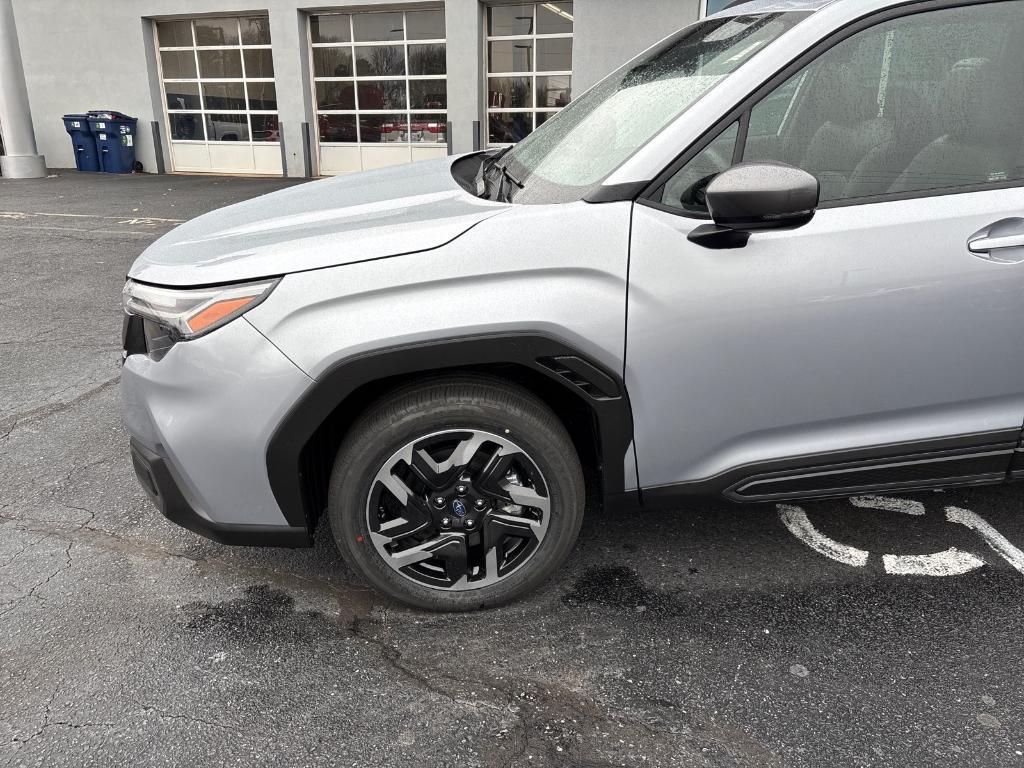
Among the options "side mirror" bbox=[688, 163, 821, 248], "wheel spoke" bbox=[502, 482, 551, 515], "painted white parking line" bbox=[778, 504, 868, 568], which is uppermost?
"side mirror" bbox=[688, 163, 821, 248]

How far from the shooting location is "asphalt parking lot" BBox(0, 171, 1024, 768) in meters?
2.00

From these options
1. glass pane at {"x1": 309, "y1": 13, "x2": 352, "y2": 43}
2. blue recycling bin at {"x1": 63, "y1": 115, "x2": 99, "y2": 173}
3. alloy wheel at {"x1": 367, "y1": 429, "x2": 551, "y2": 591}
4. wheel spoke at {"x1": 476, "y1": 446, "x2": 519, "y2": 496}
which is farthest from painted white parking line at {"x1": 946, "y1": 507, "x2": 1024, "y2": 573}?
blue recycling bin at {"x1": 63, "y1": 115, "x2": 99, "y2": 173}

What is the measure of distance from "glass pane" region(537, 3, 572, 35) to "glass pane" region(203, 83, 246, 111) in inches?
257

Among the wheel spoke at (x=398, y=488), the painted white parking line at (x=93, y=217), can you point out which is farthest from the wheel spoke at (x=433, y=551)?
the painted white parking line at (x=93, y=217)

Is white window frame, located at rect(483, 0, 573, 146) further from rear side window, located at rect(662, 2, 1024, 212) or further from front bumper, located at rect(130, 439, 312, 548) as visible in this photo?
front bumper, located at rect(130, 439, 312, 548)

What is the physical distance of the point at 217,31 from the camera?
53.9ft

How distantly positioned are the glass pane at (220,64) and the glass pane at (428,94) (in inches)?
155

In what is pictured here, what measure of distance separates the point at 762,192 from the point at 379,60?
1509 centimetres

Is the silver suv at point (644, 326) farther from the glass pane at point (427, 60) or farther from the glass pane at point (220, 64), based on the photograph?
the glass pane at point (220, 64)

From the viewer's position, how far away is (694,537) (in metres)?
2.93

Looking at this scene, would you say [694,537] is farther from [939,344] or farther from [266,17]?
[266,17]

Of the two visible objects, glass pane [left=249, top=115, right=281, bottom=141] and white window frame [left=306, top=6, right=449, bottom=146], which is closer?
white window frame [left=306, top=6, right=449, bottom=146]

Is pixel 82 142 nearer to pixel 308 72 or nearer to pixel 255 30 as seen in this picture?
pixel 255 30

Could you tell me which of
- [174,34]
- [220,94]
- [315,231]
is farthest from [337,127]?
[315,231]
